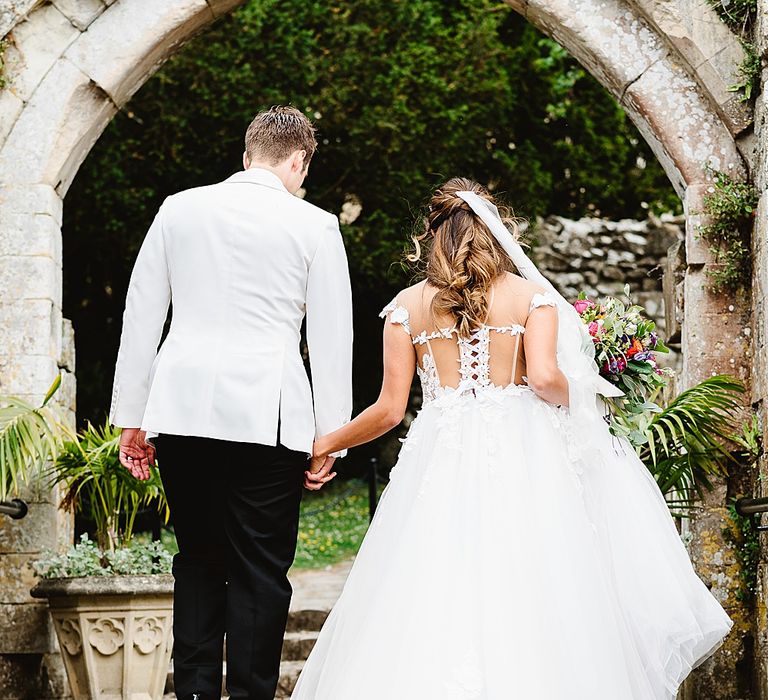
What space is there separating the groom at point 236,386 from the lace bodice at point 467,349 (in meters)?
0.21

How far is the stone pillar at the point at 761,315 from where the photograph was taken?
489cm

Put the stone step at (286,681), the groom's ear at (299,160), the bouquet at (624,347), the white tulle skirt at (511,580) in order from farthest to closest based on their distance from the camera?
the stone step at (286,681) → the bouquet at (624,347) → the groom's ear at (299,160) → the white tulle skirt at (511,580)

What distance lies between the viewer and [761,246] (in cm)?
509

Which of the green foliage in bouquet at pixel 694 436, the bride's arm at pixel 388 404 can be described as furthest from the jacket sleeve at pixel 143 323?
the green foliage in bouquet at pixel 694 436

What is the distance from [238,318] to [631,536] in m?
1.34

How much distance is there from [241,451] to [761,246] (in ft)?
8.99

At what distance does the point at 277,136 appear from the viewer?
11.6 ft

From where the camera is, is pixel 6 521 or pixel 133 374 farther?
pixel 6 521

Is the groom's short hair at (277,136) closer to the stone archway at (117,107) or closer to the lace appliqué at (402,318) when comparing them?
the lace appliqué at (402,318)

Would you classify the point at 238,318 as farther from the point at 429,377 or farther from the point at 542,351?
the point at 542,351

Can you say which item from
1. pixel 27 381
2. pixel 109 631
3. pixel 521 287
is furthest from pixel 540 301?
pixel 27 381

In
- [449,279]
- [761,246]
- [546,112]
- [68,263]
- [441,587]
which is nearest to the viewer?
[441,587]

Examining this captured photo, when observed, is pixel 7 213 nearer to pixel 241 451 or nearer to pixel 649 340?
pixel 241 451

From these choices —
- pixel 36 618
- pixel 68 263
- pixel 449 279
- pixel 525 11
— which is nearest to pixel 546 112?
pixel 68 263
